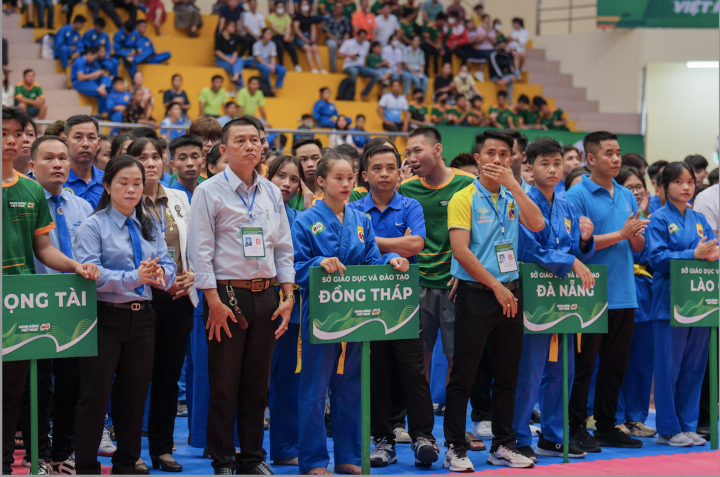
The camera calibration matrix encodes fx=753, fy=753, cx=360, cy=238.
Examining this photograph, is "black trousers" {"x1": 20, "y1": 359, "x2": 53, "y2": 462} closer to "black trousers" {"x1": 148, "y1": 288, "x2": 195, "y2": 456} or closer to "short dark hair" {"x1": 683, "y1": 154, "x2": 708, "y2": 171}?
"black trousers" {"x1": 148, "y1": 288, "x2": 195, "y2": 456}

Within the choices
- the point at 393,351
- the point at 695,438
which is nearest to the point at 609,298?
the point at 695,438

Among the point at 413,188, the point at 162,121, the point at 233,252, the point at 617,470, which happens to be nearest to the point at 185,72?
the point at 162,121

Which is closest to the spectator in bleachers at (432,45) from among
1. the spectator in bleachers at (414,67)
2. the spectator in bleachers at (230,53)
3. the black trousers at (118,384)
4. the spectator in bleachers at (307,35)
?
the spectator in bleachers at (414,67)

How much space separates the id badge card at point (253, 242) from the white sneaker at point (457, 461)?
151cm

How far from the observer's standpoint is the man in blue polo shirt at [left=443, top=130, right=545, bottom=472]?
13.4ft

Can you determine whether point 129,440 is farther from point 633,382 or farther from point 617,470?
point 633,382

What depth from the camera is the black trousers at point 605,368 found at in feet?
15.2

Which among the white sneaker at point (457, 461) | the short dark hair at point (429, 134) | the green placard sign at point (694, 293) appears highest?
the short dark hair at point (429, 134)

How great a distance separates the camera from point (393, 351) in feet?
14.0

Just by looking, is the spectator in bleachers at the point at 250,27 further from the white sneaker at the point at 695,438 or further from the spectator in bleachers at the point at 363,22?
the white sneaker at the point at 695,438

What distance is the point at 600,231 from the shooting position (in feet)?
15.6

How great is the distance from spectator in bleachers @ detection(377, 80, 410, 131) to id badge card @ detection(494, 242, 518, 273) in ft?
28.8

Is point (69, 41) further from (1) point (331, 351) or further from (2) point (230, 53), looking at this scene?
(1) point (331, 351)

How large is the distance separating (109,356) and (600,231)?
302 cm
